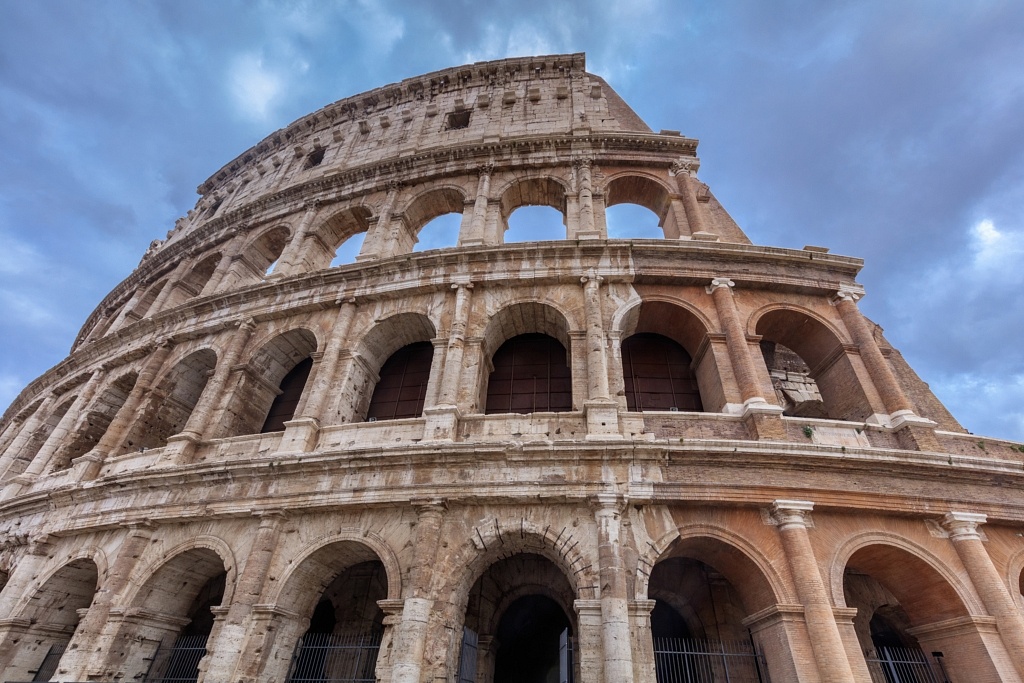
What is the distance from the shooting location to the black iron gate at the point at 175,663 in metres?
8.19

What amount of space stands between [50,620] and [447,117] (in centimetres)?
1616

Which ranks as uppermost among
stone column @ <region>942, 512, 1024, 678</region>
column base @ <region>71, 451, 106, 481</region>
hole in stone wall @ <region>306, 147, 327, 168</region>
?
hole in stone wall @ <region>306, 147, 327, 168</region>

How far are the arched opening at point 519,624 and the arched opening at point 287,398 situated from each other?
5953mm

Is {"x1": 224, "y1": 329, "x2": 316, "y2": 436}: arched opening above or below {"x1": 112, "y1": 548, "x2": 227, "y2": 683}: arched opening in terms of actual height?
above

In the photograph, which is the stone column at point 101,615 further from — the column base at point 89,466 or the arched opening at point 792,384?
the arched opening at point 792,384

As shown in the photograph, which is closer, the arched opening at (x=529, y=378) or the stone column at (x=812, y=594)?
the stone column at (x=812, y=594)

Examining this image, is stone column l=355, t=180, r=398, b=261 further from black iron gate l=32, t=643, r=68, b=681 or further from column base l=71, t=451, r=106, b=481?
black iron gate l=32, t=643, r=68, b=681

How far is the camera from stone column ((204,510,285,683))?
23.0ft

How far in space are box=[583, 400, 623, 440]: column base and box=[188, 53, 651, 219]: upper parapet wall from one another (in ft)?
28.9

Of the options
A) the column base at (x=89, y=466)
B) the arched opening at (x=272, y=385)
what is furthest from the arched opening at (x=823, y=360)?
the column base at (x=89, y=466)

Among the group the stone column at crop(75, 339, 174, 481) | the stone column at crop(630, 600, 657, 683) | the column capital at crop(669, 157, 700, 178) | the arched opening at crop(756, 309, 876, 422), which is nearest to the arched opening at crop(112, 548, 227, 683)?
the stone column at crop(75, 339, 174, 481)

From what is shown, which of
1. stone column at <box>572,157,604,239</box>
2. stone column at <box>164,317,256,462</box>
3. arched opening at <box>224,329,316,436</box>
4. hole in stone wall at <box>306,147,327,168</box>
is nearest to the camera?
stone column at <box>164,317,256,462</box>

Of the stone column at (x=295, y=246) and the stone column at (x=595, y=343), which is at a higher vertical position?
the stone column at (x=295, y=246)

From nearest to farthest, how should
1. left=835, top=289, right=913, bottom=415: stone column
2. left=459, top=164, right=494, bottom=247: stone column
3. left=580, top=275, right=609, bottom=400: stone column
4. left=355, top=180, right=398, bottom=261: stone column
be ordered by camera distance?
left=580, top=275, right=609, bottom=400: stone column, left=835, top=289, right=913, bottom=415: stone column, left=459, top=164, right=494, bottom=247: stone column, left=355, top=180, right=398, bottom=261: stone column
